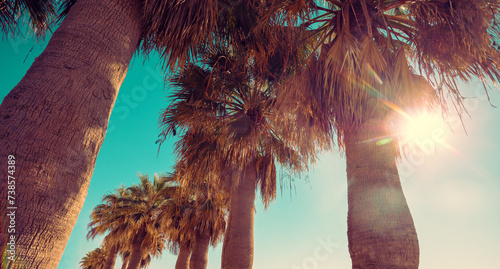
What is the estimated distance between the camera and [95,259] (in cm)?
3828

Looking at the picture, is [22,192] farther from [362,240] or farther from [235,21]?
[235,21]

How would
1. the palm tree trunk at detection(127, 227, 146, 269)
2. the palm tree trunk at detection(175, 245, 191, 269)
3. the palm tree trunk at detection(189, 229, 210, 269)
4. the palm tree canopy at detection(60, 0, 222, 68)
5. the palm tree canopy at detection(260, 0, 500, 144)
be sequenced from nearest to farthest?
the palm tree canopy at detection(60, 0, 222, 68)
the palm tree canopy at detection(260, 0, 500, 144)
the palm tree trunk at detection(189, 229, 210, 269)
the palm tree trunk at detection(175, 245, 191, 269)
the palm tree trunk at detection(127, 227, 146, 269)

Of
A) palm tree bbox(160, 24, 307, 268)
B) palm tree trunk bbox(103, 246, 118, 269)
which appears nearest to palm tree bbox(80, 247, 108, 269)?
palm tree trunk bbox(103, 246, 118, 269)

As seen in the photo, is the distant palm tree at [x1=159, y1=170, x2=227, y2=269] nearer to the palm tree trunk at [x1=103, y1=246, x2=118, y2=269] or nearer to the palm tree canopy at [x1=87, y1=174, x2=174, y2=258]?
the palm tree canopy at [x1=87, y1=174, x2=174, y2=258]

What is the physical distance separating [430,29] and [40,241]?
546 cm

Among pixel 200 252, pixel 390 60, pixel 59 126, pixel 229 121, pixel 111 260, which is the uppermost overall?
pixel 229 121

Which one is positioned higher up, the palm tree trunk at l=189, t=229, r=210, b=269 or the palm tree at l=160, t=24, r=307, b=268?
the palm tree at l=160, t=24, r=307, b=268

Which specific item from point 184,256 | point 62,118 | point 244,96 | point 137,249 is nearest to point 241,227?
point 244,96

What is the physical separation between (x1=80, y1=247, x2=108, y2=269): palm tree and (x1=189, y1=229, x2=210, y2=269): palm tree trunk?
29439 millimetres

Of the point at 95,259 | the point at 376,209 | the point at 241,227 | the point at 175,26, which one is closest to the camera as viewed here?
the point at 175,26

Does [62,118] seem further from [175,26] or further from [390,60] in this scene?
[390,60]

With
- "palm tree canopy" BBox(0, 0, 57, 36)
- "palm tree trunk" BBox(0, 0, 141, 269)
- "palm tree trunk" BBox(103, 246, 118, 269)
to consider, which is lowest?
"palm tree trunk" BBox(0, 0, 141, 269)

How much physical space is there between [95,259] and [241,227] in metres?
40.6

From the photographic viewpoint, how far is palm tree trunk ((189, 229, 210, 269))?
1099cm
